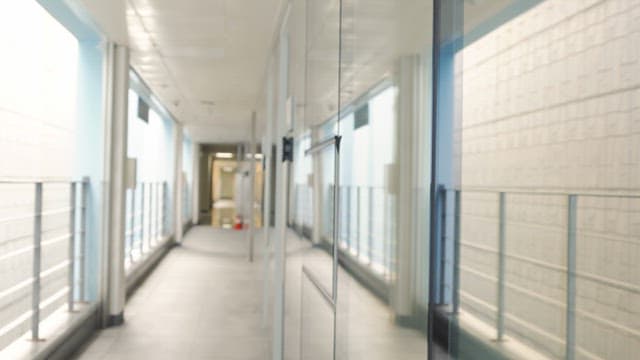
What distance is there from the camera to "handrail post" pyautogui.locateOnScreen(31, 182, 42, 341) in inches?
133

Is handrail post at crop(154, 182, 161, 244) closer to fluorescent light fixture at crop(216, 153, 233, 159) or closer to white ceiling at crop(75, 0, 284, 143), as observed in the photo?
white ceiling at crop(75, 0, 284, 143)

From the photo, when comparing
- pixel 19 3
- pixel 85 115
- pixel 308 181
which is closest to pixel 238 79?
pixel 85 115

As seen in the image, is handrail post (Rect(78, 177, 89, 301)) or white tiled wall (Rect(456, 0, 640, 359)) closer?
white tiled wall (Rect(456, 0, 640, 359))

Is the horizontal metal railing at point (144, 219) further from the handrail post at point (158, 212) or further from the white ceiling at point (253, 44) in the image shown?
the white ceiling at point (253, 44)

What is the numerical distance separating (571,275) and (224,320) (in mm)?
4594

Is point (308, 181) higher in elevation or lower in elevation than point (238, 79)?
lower

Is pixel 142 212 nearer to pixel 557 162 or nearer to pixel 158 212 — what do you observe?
pixel 158 212

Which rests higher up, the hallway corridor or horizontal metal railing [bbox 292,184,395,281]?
horizontal metal railing [bbox 292,184,395,281]

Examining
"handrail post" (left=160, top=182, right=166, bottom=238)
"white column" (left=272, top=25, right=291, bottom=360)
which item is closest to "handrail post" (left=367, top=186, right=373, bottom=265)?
"white column" (left=272, top=25, right=291, bottom=360)

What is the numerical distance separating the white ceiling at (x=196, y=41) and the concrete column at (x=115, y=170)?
0.27m

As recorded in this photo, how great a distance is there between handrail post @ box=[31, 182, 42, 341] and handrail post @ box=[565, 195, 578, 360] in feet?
11.3

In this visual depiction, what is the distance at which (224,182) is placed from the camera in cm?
3133

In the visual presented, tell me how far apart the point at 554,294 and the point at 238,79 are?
20.7 feet

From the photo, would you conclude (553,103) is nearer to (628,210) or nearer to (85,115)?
(628,210)
